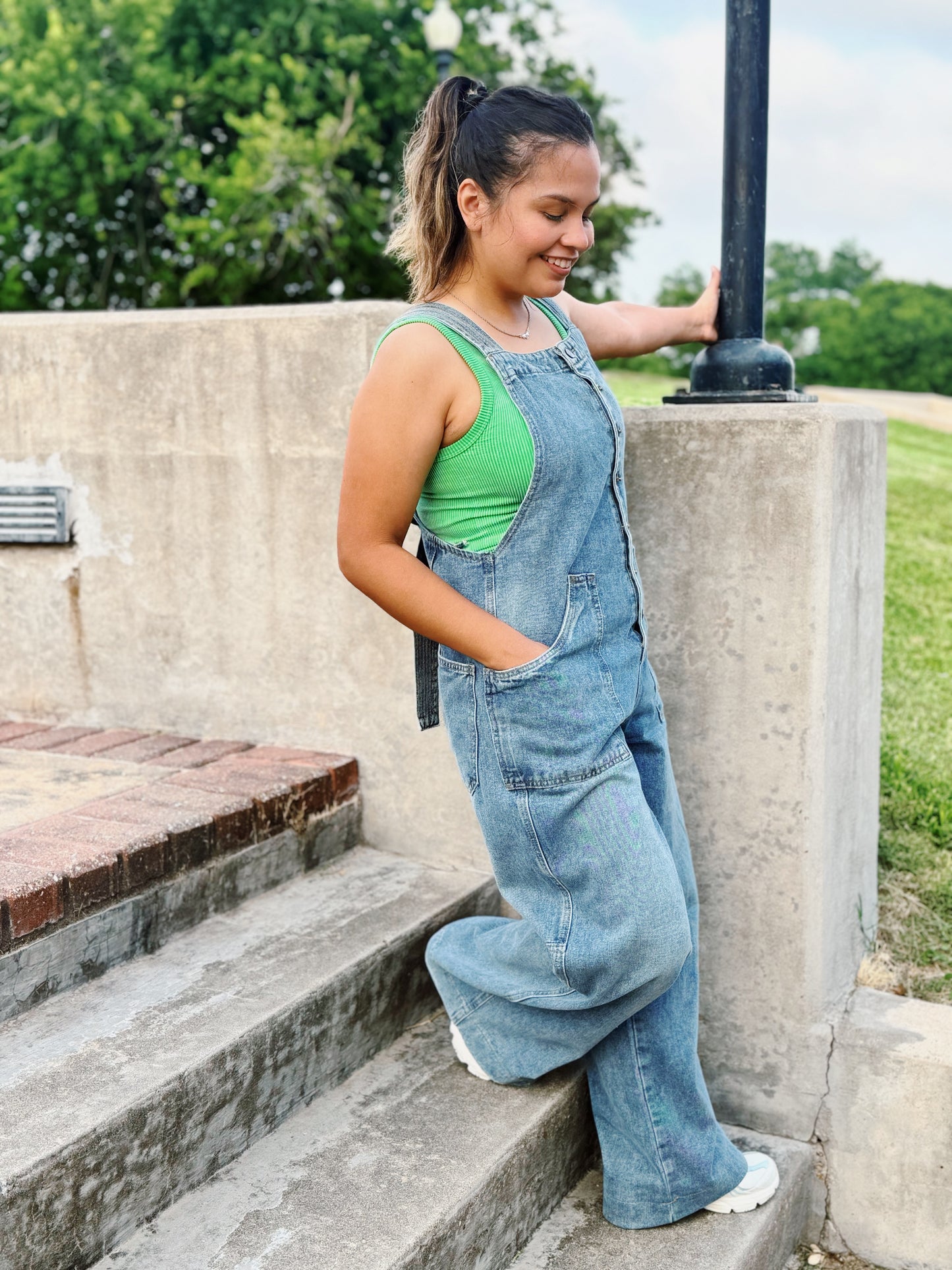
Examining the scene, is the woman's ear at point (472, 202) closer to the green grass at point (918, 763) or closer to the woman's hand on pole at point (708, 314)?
the woman's hand on pole at point (708, 314)

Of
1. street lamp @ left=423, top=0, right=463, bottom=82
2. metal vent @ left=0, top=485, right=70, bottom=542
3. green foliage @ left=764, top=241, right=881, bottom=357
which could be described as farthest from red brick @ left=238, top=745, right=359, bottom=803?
green foliage @ left=764, top=241, right=881, bottom=357

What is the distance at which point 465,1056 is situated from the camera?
2605 mm

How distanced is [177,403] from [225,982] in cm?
149

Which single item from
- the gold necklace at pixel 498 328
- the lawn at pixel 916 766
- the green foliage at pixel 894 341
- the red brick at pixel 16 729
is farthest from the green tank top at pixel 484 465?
the green foliage at pixel 894 341

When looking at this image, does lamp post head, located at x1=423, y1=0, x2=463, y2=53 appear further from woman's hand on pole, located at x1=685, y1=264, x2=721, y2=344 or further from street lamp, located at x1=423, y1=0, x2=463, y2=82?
woman's hand on pole, located at x1=685, y1=264, x2=721, y2=344

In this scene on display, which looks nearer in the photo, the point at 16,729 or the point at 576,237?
the point at 576,237

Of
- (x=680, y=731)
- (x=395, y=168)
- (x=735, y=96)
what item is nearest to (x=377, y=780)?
(x=680, y=731)

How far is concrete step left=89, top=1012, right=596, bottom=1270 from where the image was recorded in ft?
6.66

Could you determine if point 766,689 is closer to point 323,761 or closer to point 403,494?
point 403,494

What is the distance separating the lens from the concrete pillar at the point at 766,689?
2602mm

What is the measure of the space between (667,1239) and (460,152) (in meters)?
2.00

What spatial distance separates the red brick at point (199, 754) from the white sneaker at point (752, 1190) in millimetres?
1528

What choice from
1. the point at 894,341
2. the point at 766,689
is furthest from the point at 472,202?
the point at 894,341

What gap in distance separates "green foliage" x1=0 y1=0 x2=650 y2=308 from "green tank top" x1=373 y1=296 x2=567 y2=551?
16.9 metres
